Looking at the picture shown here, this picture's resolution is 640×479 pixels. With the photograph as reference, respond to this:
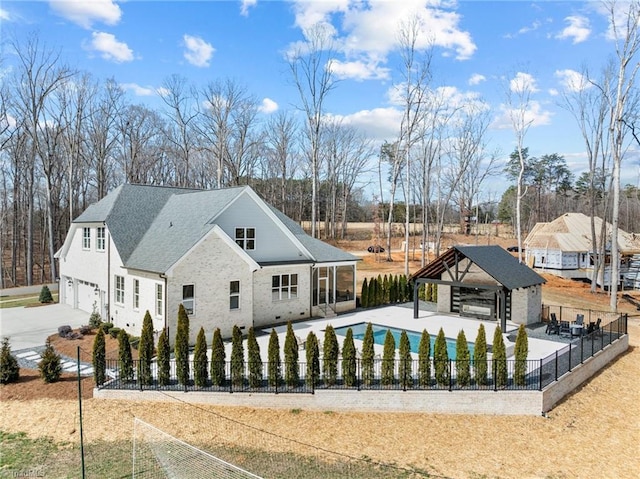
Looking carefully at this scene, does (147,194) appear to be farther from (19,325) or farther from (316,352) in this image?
(316,352)

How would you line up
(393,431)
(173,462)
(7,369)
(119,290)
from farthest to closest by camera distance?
(119,290)
(7,369)
(393,431)
(173,462)

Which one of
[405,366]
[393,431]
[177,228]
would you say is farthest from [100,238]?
[393,431]

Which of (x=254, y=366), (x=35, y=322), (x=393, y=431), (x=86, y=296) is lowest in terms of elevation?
(x=393, y=431)

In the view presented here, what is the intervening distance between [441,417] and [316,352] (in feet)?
12.7

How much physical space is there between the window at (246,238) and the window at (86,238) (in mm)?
8058

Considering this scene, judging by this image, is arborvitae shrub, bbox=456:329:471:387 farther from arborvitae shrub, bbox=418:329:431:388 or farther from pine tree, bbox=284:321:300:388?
pine tree, bbox=284:321:300:388

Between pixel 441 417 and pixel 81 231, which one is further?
pixel 81 231

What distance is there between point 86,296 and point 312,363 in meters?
15.6

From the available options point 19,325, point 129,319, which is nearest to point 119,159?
point 19,325

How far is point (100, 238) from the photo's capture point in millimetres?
20719

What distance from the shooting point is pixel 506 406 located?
1214 centimetres

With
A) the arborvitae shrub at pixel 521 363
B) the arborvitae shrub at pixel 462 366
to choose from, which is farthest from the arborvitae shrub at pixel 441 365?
the arborvitae shrub at pixel 521 363

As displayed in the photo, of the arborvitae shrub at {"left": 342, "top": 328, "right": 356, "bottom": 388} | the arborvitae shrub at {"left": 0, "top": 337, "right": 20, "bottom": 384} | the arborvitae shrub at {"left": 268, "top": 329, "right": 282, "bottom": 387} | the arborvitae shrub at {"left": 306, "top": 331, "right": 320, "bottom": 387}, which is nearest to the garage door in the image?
the arborvitae shrub at {"left": 0, "top": 337, "right": 20, "bottom": 384}

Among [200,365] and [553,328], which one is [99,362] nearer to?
[200,365]
